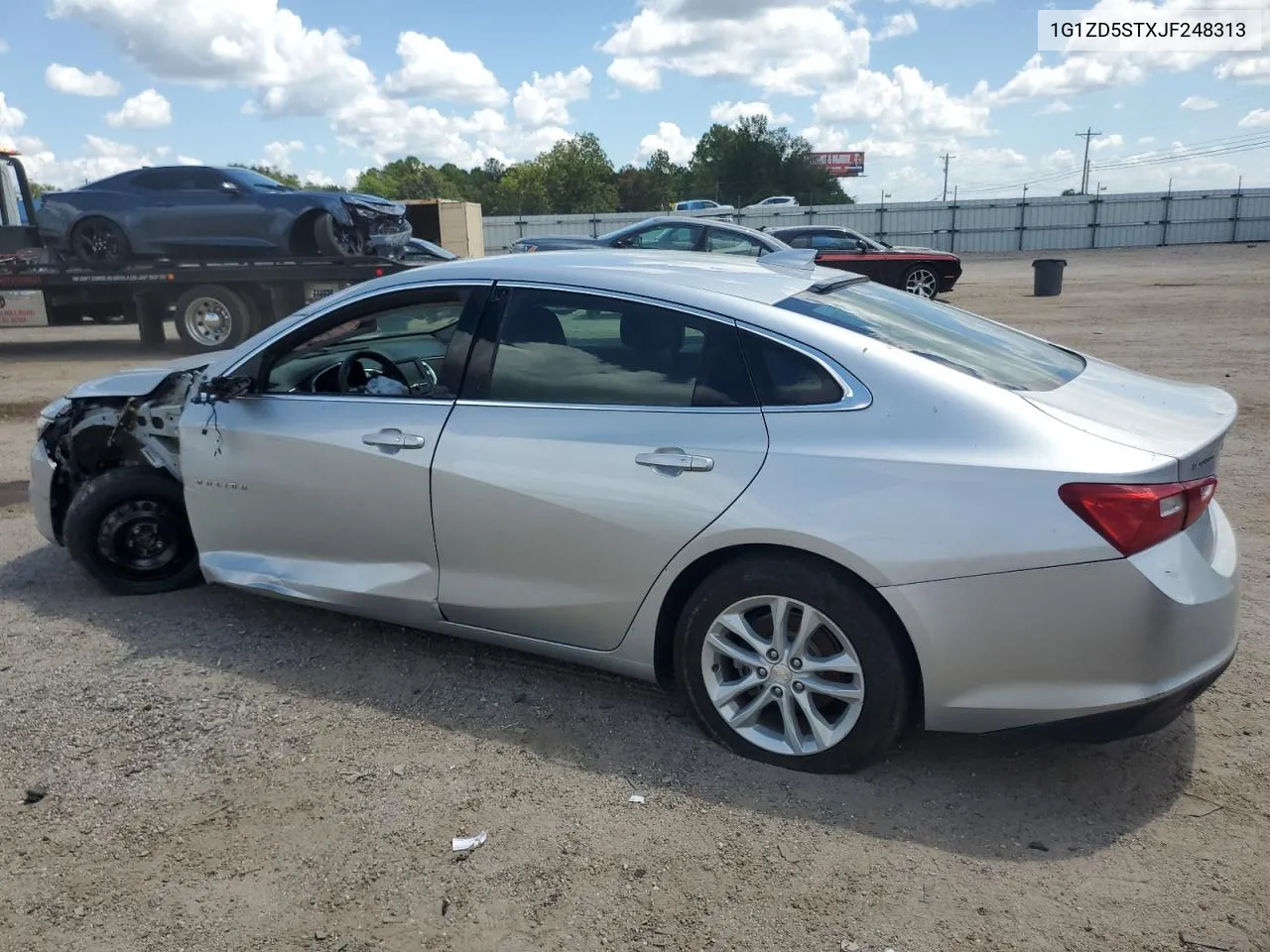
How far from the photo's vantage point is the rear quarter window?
3330mm

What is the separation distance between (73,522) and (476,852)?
303 cm

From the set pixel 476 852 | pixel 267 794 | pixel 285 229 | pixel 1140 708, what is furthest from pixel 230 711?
pixel 285 229

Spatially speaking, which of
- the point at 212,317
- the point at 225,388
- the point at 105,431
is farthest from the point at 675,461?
the point at 212,317

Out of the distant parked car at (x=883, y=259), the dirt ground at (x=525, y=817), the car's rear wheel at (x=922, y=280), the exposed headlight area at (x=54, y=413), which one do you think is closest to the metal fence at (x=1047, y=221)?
the distant parked car at (x=883, y=259)

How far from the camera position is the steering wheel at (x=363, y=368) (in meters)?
4.23

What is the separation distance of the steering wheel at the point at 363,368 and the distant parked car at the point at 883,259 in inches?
640

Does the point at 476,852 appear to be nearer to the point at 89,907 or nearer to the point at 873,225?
the point at 89,907

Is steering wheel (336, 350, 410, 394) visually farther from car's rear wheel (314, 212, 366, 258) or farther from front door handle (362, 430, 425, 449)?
car's rear wheel (314, 212, 366, 258)

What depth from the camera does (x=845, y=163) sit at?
12150 centimetres

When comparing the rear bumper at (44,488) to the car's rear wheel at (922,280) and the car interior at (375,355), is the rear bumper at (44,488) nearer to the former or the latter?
the car interior at (375,355)

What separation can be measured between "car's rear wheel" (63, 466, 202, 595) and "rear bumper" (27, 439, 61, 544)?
0.44 ft

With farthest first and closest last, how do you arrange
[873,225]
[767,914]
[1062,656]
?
[873,225] < [1062,656] < [767,914]

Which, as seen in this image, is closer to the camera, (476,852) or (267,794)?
(476,852)

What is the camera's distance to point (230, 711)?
12.5ft
